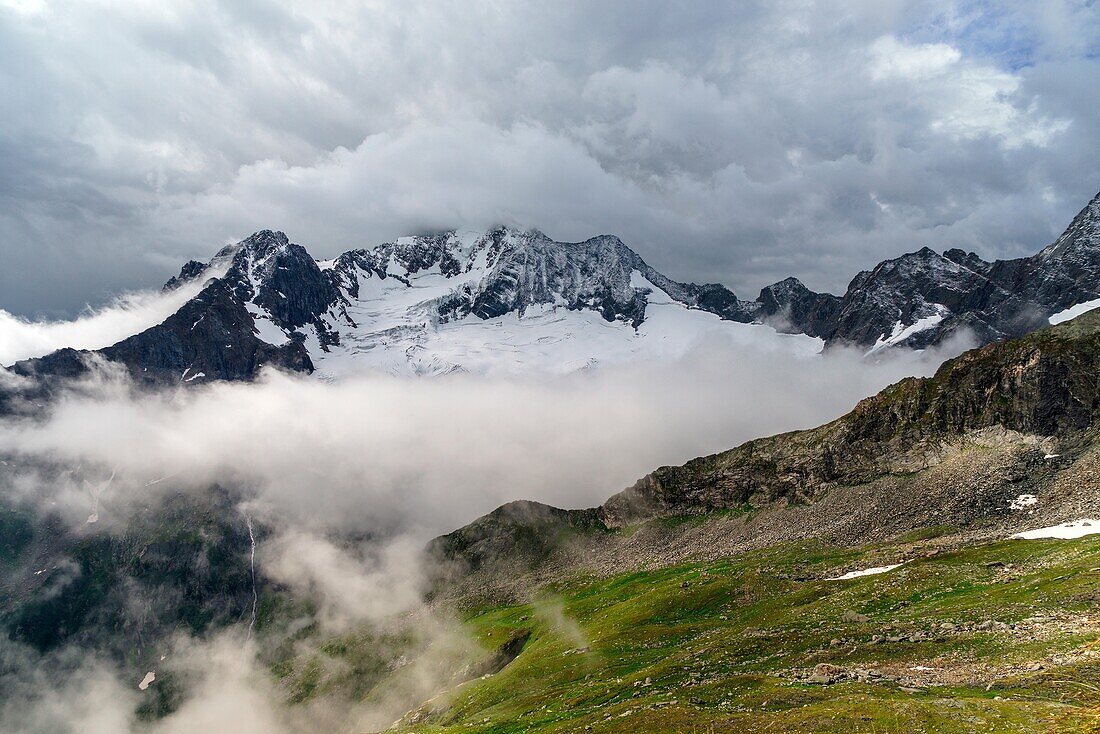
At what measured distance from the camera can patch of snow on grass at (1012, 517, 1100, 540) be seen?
86438 millimetres

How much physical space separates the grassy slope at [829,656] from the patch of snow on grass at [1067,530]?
17.9ft

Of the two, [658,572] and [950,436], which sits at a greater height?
[950,436]

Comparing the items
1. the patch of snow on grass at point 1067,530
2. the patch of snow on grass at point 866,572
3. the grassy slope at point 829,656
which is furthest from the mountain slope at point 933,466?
the grassy slope at point 829,656

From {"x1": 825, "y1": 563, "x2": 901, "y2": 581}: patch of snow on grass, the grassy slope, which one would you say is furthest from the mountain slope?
the grassy slope

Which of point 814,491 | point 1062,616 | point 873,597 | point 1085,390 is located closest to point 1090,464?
point 1085,390

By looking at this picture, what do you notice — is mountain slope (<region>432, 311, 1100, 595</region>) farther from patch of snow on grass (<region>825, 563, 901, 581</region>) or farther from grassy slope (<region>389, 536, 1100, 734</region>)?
grassy slope (<region>389, 536, 1100, 734</region>)

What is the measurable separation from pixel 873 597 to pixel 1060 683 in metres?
35.2

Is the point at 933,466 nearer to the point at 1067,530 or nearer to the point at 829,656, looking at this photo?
the point at 1067,530

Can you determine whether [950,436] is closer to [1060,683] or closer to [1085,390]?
[1085,390]

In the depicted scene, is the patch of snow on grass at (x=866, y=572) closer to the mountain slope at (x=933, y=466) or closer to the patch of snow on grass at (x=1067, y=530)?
the patch of snow on grass at (x=1067, y=530)

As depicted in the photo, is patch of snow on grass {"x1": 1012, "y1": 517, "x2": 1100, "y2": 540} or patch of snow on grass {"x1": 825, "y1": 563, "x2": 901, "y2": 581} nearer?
patch of snow on grass {"x1": 1012, "y1": 517, "x2": 1100, "y2": 540}

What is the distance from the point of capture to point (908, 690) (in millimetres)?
44469

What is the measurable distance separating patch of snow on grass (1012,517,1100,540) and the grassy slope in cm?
546

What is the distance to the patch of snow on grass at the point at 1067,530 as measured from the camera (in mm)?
86438
